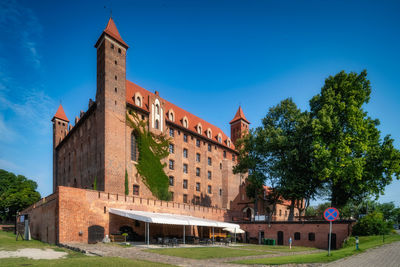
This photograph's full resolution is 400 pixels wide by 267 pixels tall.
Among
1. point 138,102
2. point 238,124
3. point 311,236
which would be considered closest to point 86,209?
point 138,102

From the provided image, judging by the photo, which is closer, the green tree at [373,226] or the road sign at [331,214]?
the road sign at [331,214]

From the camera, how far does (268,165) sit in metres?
30.9

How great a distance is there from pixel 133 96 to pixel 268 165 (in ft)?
57.0

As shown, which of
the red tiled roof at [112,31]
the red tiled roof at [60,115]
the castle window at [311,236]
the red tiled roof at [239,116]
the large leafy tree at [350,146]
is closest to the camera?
the large leafy tree at [350,146]

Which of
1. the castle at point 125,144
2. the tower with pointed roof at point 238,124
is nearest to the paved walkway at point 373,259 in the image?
the castle at point 125,144

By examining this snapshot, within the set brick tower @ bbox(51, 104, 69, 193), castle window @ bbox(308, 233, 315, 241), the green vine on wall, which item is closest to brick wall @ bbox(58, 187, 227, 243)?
the green vine on wall

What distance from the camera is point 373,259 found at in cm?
1160

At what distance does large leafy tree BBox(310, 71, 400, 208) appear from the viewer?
23.5 m

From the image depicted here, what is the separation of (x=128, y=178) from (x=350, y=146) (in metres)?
21.3

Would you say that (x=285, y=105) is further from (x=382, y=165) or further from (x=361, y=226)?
(x=361, y=226)

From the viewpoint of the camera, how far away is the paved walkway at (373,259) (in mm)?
10501

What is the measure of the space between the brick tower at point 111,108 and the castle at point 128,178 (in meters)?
0.10

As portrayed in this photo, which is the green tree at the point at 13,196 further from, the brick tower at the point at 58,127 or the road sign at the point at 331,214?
the road sign at the point at 331,214

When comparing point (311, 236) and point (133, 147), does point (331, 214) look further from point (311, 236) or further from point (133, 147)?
point (133, 147)
